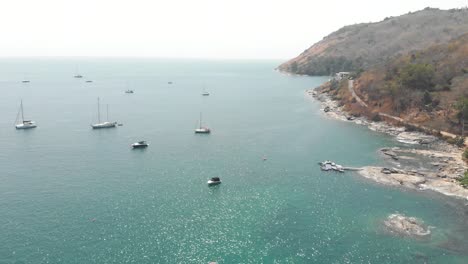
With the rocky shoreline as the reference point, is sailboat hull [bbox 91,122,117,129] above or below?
below

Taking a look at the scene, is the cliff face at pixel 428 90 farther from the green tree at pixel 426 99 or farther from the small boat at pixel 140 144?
the small boat at pixel 140 144

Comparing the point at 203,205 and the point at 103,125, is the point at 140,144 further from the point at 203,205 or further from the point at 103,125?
the point at 203,205

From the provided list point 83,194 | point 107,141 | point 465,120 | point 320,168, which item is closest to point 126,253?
point 83,194

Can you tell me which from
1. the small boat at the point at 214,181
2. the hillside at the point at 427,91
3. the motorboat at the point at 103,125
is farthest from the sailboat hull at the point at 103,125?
the hillside at the point at 427,91

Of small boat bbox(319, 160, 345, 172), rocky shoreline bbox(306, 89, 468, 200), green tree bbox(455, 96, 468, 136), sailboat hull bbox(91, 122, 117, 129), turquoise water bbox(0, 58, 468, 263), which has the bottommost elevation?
turquoise water bbox(0, 58, 468, 263)

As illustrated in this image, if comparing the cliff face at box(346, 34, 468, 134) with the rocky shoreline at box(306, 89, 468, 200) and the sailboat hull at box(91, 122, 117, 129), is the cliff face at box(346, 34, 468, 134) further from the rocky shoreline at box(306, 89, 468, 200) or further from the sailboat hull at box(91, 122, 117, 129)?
the sailboat hull at box(91, 122, 117, 129)

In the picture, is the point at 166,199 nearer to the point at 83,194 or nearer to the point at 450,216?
the point at 83,194

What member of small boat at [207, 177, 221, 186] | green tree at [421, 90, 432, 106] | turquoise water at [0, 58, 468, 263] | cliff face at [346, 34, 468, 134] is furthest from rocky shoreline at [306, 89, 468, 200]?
small boat at [207, 177, 221, 186]
